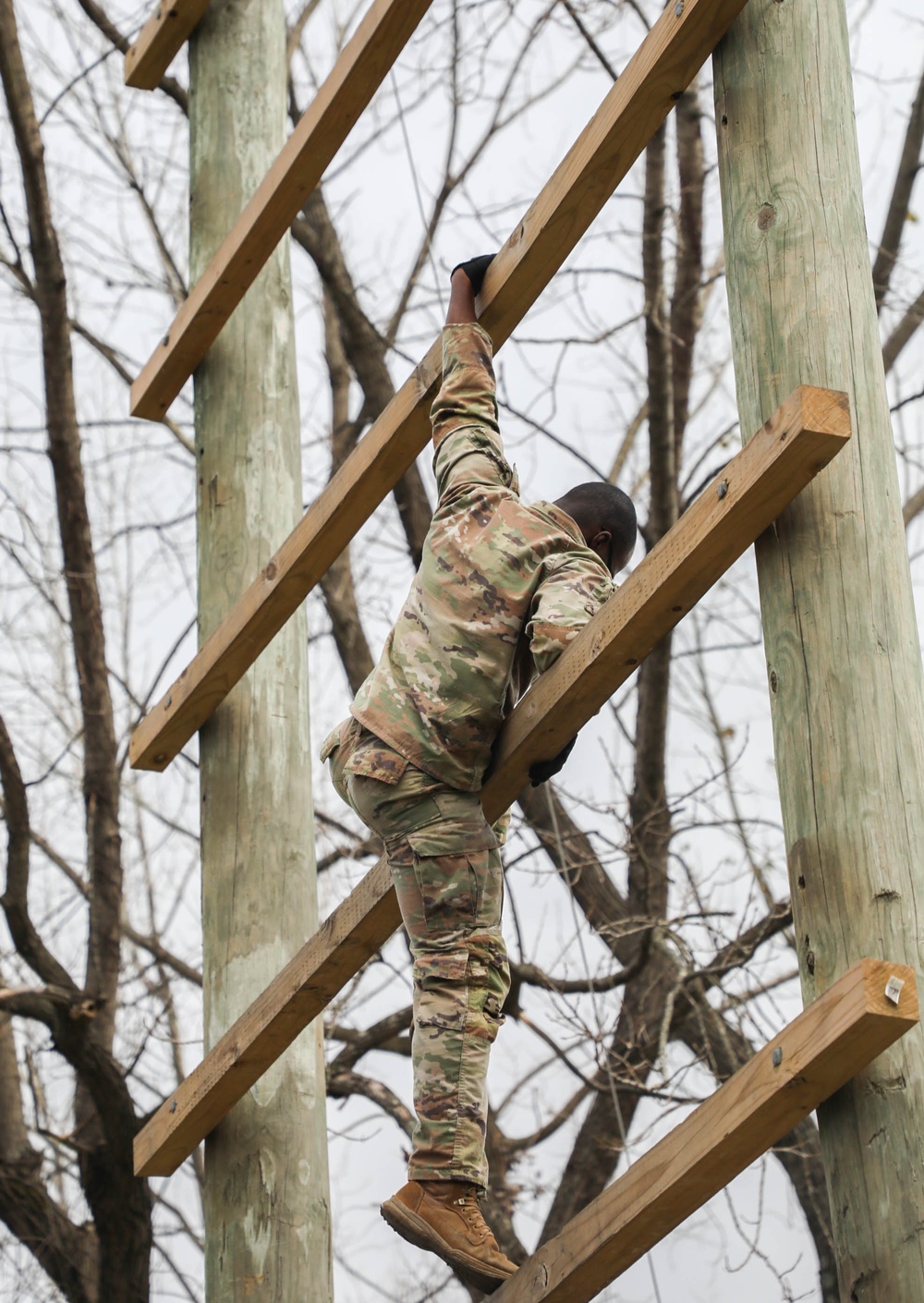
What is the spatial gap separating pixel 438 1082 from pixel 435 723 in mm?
612

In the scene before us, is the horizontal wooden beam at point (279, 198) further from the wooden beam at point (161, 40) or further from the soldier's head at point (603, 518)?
the soldier's head at point (603, 518)

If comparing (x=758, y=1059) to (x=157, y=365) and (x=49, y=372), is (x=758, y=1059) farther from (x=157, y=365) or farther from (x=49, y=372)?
(x=49, y=372)

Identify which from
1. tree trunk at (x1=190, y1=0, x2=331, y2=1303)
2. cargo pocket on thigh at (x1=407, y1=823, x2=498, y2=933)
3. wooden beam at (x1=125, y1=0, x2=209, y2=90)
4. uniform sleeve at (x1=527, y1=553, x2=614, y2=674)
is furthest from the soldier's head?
wooden beam at (x1=125, y1=0, x2=209, y2=90)

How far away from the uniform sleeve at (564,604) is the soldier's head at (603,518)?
252 mm

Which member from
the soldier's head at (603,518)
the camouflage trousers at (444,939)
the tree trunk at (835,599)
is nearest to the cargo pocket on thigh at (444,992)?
the camouflage trousers at (444,939)

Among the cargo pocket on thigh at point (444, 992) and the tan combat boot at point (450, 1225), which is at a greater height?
the cargo pocket on thigh at point (444, 992)

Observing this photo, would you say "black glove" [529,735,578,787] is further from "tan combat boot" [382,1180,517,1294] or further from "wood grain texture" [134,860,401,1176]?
"tan combat boot" [382,1180,517,1294]

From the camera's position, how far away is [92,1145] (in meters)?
6.26

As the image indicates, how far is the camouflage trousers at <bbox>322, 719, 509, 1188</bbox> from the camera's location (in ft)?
9.74

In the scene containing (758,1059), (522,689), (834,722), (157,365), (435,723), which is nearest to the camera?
(758,1059)

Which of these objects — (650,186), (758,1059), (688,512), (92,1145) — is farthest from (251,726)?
(650,186)

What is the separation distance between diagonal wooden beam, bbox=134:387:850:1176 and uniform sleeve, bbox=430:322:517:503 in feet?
1.73

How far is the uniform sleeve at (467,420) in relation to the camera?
130 inches

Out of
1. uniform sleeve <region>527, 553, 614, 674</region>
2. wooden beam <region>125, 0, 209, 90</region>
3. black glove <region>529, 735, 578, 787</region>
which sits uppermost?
wooden beam <region>125, 0, 209, 90</region>
